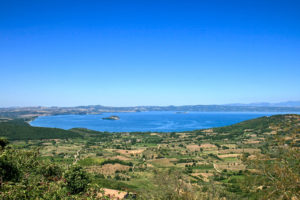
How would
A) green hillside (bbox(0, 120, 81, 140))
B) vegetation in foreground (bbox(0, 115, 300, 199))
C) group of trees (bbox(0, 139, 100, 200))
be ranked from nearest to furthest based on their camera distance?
group of trees (bbox(0, 139, 100, 200))
vegetation in foreground (bbox(0, 115, 300, 199))
green hillside (bbox(0, 120, 81, 140))

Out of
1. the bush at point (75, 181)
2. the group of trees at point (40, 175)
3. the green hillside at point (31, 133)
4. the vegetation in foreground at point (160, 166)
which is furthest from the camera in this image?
the green hillside at point (31, 133)

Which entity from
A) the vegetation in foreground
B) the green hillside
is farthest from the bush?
the green hillside

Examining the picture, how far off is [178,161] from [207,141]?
145ft

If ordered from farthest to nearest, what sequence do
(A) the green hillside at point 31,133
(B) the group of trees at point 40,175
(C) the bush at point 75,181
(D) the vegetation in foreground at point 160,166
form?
1. (A) the green hillside at point 31,133
2. (C) the bush at point 75,181
3. (D) the vegetation in foreground at point 160,166
4. (B) the group of trees at point 40,175

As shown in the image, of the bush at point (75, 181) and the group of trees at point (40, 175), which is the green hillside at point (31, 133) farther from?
the bush at point (75, 181)

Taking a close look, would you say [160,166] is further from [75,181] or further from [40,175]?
[40,175]

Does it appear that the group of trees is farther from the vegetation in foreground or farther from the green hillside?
the green hillside

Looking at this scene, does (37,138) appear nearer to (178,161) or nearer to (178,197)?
(178,161)

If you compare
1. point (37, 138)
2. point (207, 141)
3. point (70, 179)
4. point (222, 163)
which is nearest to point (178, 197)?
point (70, 179)

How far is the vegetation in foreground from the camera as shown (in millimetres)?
16406

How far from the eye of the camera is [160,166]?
67125mm

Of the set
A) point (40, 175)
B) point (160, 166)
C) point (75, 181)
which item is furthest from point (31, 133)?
point (75, 181)

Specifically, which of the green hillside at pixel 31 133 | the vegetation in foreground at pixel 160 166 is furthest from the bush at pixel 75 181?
the green hillside at pixel 31 133

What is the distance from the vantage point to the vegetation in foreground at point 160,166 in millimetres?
16406
